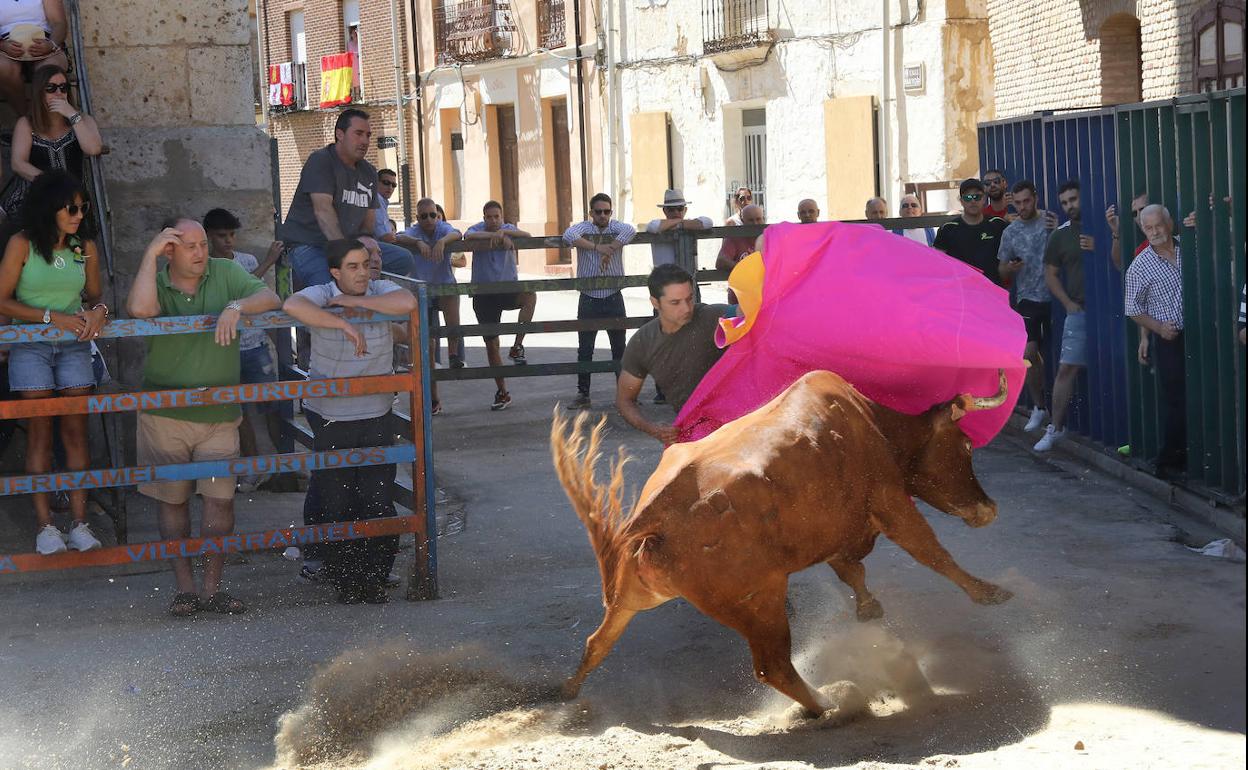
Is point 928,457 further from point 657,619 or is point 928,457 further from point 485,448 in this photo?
point 485,448

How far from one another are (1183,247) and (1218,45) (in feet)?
22.7

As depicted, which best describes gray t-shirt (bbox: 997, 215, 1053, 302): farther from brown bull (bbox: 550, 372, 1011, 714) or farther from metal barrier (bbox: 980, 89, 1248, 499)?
brown bull (bbox: 550, 372, 1011, 714)

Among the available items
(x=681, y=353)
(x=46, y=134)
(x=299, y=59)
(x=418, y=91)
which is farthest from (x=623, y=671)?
(x=299, y=59)

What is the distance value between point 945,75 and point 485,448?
38.0 ft

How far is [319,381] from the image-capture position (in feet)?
21.7

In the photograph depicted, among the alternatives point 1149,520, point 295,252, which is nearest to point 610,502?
point 1149,520

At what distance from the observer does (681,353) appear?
6.13 meters

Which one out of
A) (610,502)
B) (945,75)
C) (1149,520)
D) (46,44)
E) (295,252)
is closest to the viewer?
(610,502)

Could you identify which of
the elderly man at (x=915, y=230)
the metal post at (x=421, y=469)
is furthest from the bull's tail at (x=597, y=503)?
the elderly man at (x=915, y=230)

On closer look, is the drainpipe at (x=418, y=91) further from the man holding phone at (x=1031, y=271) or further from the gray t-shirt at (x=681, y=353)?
the gray t-shirt at (x=681, y=353)

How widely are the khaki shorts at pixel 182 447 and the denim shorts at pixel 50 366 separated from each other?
0.38m

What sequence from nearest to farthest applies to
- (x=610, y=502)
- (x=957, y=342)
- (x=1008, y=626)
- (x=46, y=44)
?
(x=610, y=502) → (x=957, y=342) → (x=1008, y=626) → (x=46, y=44)

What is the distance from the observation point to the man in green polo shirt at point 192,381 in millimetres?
6531

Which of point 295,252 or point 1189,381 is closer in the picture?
point 1189,381
